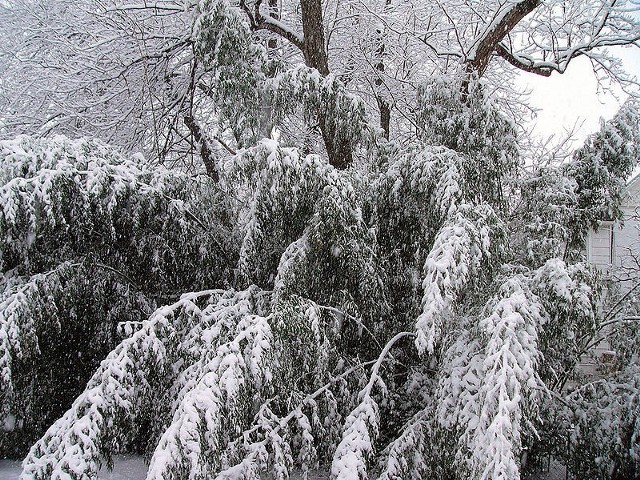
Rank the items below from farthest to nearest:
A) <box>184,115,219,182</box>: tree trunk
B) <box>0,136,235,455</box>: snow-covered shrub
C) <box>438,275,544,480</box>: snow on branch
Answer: <box>184,115,219,182</box>: tree trunk → <box>0,136,235,455</box>: snow-covered shrub → <box>438,275,544,480</box>: snow on branch

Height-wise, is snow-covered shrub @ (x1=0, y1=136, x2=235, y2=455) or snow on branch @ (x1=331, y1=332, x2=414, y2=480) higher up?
snow-covered shrub @ (x1=0, y1=136, x2=235, y2=455)

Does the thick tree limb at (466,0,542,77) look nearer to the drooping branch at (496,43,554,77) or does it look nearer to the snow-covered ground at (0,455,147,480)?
the drooping branch at (496,43,554,77)

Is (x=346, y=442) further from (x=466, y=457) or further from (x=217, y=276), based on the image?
(x=217, y=276)

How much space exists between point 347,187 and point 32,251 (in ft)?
7.18

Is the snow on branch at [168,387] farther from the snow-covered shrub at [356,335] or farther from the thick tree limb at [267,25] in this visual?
the thick tree limb at [267,25]

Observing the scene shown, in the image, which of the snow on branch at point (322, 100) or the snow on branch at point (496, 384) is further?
the snow on branch at point (322, 100)

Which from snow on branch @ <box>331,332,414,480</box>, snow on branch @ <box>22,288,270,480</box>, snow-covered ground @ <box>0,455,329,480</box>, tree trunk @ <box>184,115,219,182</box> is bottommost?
snow-covered ground @ <box>0,455,329,480</box>

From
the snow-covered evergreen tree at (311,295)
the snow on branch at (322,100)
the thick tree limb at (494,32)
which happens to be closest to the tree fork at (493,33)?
the thick tree limb at (494,32)

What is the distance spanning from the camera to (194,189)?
4242 millimetres

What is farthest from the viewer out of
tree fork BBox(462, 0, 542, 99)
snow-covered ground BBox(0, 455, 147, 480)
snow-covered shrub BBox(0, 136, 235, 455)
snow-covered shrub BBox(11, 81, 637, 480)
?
tree fork BBox(462, 0, 542, 99)

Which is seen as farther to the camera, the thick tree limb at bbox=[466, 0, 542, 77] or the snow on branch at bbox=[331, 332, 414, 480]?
the thick tree limb at bbox=[466, 0, 542, 77]

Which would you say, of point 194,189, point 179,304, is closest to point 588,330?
point 179,304

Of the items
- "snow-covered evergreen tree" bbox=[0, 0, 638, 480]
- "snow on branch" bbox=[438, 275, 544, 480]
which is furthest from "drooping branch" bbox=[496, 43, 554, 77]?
"snow on branch" bbox=[438, 275, 544, 480]

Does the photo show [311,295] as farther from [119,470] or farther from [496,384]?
[119,470]
